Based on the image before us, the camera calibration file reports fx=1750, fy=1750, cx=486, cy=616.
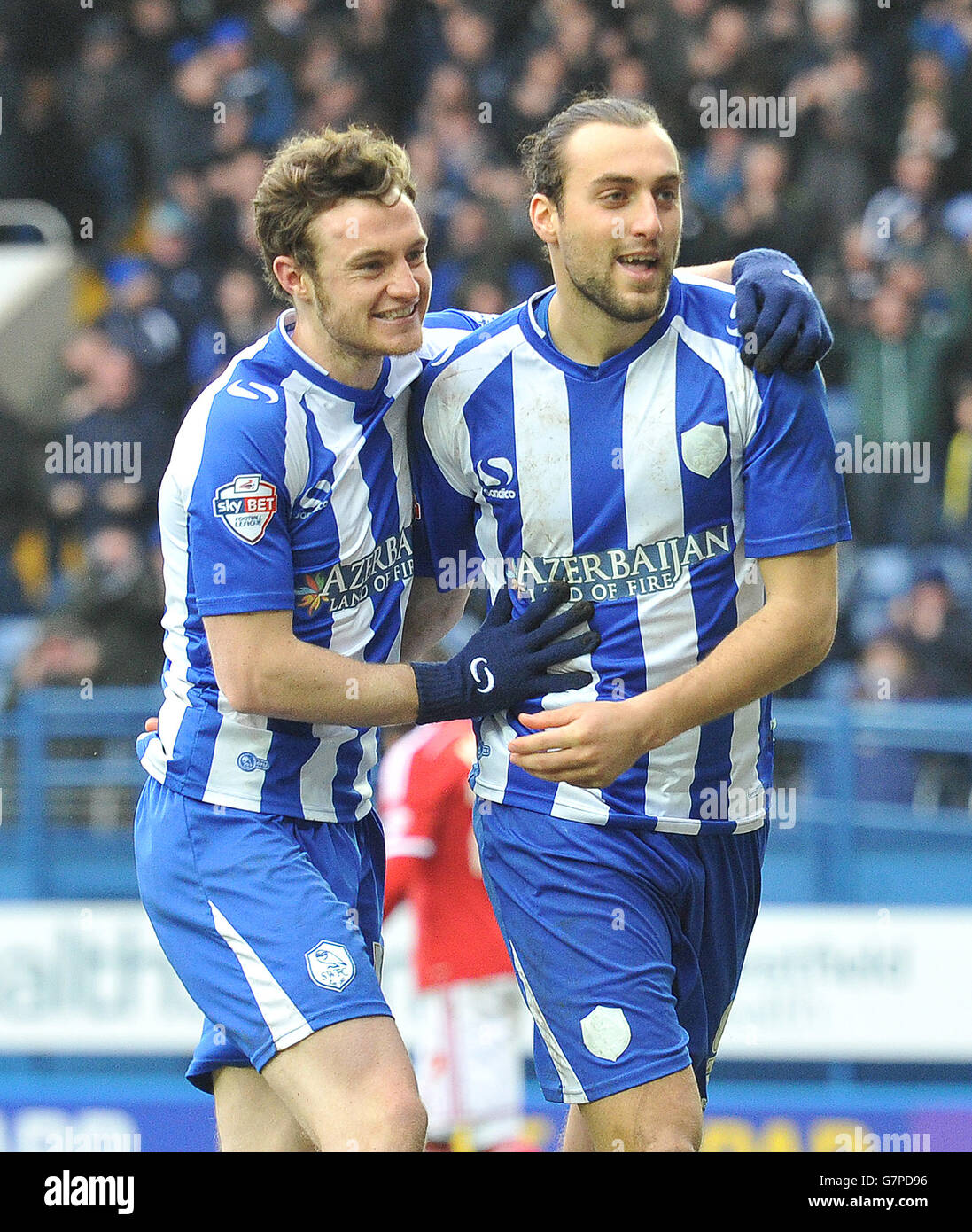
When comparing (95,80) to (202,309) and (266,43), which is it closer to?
(266,43)

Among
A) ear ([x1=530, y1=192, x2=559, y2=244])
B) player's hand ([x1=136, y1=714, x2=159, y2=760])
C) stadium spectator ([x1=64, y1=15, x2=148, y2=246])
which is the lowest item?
player's hand ([x1=136, y1=714, x2=159, y2=760])

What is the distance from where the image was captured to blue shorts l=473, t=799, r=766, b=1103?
314 cm

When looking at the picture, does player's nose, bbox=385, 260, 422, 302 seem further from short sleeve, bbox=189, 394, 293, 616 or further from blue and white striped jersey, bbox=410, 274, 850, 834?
short sleeve, bbox=189, 394, 293, 616

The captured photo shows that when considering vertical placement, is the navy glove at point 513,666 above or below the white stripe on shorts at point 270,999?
above

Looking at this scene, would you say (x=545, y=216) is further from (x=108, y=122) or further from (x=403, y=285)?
(x=108, y=122)

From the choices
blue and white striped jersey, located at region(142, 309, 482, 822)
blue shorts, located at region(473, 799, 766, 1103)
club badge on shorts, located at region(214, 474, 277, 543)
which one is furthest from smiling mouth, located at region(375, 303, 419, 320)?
blue shorts, located at region(473, 799, 766, 1103)

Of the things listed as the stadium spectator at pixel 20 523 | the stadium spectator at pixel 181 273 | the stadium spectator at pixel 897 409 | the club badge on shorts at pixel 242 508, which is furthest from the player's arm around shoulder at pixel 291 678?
the stadium spectator at pixel 20 523

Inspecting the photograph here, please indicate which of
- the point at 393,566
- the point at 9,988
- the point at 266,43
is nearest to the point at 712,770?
the point at 393,566

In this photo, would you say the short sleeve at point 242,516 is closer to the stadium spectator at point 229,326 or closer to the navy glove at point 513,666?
the navy glove at point 513,666

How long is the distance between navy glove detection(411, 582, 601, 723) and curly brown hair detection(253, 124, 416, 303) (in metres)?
0.78

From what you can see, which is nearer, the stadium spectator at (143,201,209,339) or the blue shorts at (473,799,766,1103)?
the blue shorts at (473,799,766,1103)

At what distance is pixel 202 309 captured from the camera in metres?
8.80

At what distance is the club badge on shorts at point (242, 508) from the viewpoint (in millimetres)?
3178

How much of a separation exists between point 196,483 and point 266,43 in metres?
7.40
